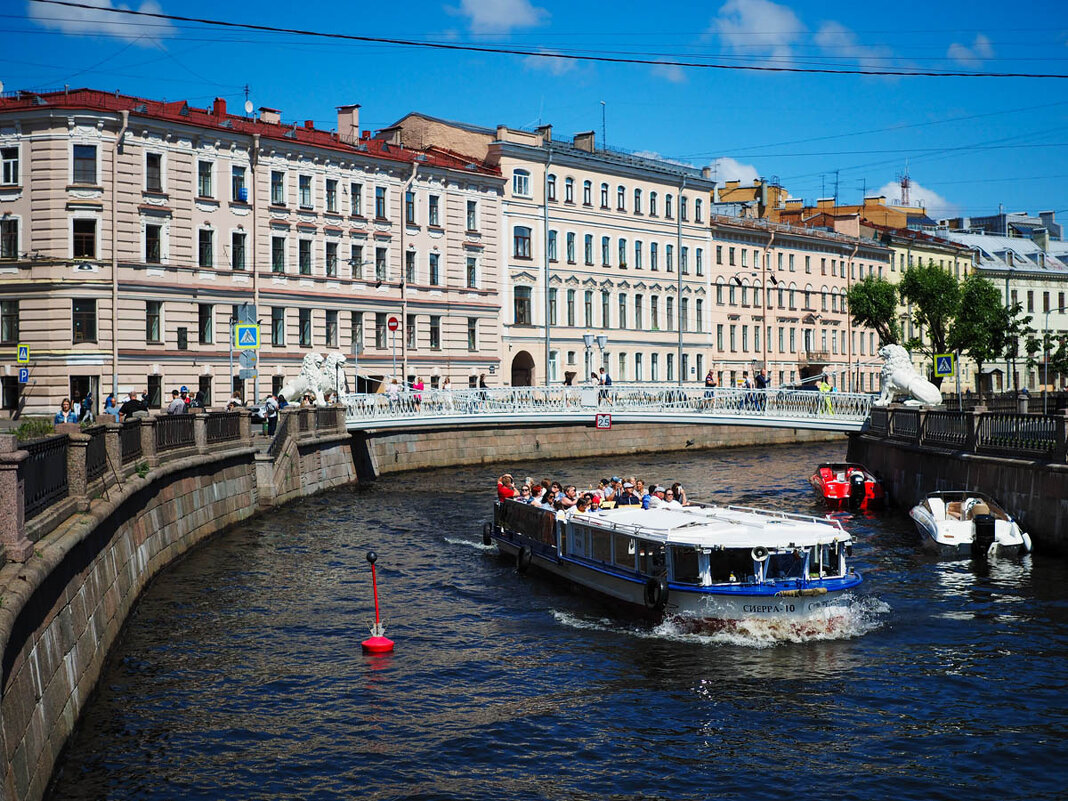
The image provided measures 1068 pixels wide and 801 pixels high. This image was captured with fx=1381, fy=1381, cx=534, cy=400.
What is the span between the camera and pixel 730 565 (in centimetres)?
1961

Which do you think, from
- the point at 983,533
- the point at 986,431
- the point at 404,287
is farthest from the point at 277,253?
the point at 983,533

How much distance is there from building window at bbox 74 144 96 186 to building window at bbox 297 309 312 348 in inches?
380

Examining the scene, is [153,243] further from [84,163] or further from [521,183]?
[521,183]

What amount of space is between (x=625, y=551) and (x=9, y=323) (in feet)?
96.0

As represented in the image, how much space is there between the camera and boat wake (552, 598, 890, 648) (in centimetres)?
1922

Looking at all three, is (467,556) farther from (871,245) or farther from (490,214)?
(871,245)

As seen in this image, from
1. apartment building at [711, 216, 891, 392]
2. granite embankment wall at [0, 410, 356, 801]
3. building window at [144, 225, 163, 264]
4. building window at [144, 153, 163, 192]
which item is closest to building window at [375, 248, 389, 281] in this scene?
building window at [144, 225, 163, 264]

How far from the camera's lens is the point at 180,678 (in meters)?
17.0

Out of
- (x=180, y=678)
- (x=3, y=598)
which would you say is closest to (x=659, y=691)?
(x=180, y=678)

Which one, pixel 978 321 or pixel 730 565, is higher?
pixel 978 321

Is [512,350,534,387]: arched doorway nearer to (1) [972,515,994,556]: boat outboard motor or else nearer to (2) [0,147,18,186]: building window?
(2) [0,147,18,186]: building window

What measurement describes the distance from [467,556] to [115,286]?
809 inches

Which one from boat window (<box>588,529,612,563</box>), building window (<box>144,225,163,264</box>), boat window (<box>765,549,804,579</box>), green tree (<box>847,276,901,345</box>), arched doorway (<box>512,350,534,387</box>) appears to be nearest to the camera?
boat window (<box>765,549,804,579</box>)

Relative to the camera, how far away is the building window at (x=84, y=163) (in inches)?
1727
